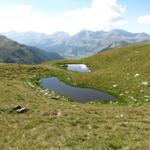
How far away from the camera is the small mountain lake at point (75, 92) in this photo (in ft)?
131

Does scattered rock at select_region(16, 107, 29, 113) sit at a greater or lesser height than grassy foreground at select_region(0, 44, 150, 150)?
greater

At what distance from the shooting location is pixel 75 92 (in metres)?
43.9

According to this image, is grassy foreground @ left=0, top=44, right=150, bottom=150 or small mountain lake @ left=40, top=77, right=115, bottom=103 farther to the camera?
small mountain lake @ left=40, top=77, right=115, bottom=103

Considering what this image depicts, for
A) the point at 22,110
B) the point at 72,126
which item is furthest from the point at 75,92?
the point at 72,126

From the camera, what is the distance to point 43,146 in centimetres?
1681

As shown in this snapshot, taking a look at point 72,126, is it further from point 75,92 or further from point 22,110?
point 75,92

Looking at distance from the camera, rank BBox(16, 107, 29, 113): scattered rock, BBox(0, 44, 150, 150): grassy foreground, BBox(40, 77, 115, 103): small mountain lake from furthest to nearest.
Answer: BBox(40, 77, 115, 103): small mountain lake, BBox(16, 107, 29, 113): scattered rock, BBox(0, 44, 150, 150): grassy foreground

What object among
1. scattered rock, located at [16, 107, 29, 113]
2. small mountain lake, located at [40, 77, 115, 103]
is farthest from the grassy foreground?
small mountain lake, located at [40, 77, 115, 103]

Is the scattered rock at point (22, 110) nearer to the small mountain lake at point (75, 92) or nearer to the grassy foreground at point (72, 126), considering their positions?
the grassy foreground at point (72, 126)

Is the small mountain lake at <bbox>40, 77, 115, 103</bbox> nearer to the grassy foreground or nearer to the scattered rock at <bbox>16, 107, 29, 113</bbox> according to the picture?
the grassy foreground

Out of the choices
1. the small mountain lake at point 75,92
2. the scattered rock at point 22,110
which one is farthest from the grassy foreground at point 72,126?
the small mountain lake at point 75,92

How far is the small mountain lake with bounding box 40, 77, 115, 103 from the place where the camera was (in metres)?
39.9

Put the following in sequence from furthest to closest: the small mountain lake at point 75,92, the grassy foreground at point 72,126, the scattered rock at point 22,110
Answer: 1. the small mountain lake at point 75,92
2. the scattered rock at point 22,110
3. the grassy foreground at point 72,126

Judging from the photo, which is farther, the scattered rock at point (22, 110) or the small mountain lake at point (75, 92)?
the small mountain lake at point (75, 92)
